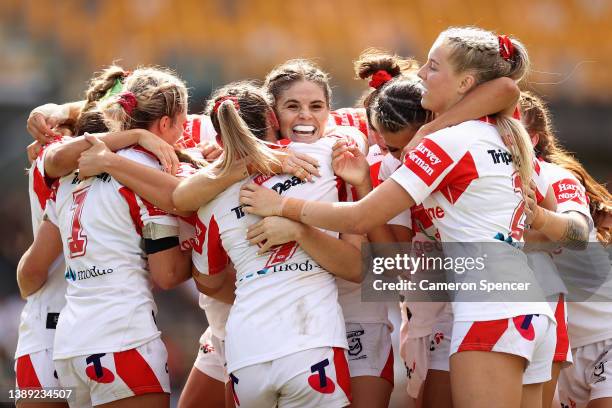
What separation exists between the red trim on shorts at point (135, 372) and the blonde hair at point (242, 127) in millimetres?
939

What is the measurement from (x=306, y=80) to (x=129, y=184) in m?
1.03

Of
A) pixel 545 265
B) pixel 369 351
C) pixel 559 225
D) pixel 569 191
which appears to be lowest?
pixel 369 351

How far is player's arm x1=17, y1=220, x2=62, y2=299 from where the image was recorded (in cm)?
479

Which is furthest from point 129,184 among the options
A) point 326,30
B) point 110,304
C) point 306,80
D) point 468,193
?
point 326,30

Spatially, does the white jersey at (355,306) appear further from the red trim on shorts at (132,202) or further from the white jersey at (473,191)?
the red trim on shorts at (132,202)

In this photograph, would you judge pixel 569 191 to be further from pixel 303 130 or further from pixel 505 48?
pixel 303 130

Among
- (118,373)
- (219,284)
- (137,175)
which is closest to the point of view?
(118,373)

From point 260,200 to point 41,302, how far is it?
146 cm

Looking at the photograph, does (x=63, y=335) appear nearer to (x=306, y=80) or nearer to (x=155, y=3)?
(x=306, y=80)

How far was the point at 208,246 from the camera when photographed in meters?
4.34

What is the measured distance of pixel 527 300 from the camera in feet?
12.8

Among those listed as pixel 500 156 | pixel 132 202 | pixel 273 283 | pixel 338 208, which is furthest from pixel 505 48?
pixel 132 202

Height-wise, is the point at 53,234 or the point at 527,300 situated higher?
the point at 53,234

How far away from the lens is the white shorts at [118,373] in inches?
169
